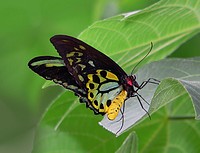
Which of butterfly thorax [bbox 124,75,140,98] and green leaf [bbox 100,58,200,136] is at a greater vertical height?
green leaf [bbox 100,58,200,136]

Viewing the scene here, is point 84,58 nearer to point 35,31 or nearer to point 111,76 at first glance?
point 111,76

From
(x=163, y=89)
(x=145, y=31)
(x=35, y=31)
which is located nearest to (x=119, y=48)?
(x=145, y=31)

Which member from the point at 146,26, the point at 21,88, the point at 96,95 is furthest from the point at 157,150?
the point at 21,88

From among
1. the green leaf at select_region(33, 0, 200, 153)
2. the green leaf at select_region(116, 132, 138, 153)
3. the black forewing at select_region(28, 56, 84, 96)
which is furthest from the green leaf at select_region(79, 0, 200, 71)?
the green leaf at select_region(116, 132, 138, 153)

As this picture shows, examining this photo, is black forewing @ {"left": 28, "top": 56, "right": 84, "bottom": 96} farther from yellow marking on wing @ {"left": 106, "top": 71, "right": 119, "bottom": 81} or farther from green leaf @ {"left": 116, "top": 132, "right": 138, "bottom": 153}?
green leaf @ {"left": 116, "top": 132, "right": 138, "bottom": 153}

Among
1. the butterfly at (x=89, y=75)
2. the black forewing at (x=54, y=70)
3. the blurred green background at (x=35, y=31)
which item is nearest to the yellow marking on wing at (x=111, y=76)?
the butterfly at (x=89, y=75)

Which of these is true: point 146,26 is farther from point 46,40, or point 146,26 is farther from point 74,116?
point 46,40

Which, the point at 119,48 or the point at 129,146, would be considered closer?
the point at 129,146
